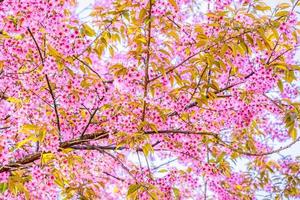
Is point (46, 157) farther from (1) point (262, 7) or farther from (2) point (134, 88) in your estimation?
(1) point (262, 7)

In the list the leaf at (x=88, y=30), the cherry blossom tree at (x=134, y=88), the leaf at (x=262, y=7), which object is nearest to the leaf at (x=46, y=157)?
the cherry blossom tree at (x=134, y=88)

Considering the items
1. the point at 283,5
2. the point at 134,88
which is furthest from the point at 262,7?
the point at 134,88

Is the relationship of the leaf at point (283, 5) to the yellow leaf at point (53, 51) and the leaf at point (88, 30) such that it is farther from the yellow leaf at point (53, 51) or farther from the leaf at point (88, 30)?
the yellow leaf at point (53, 51)

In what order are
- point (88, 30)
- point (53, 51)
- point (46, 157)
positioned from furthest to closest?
point (88, 30) < point (46, 157) < point (53, 51)

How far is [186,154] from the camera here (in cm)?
545

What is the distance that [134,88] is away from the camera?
5000 mm

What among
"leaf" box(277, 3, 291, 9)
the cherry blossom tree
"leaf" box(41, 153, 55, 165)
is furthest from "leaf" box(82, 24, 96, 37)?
"leaf" box(277, 3, 291, 9)

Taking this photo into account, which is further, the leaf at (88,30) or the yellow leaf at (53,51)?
the leaf at (88,30)

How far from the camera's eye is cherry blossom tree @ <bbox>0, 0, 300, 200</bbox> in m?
4.44

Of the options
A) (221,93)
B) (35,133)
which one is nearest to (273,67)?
(221,93)

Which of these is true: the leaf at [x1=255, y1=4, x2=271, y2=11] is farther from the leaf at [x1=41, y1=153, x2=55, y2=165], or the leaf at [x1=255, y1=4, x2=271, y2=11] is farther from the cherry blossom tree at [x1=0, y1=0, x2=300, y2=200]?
the leaf at [x1=41, y1=153, x2=55, y2=165]

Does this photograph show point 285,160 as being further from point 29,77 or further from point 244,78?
point 29,77

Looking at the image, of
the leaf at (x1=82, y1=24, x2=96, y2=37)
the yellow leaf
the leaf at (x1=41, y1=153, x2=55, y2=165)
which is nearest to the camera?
the yellow leaf

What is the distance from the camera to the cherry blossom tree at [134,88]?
444cm
